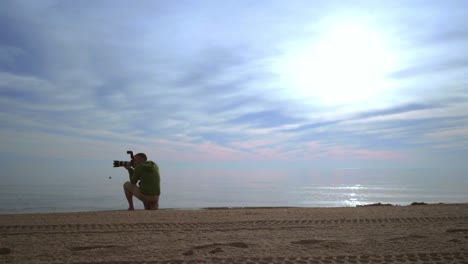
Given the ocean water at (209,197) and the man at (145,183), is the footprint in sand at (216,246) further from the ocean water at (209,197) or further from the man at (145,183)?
the ocean water at (209,197)

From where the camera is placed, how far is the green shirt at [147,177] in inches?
372

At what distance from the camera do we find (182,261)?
13.3ft

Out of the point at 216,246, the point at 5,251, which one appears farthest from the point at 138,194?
the point at 216,246

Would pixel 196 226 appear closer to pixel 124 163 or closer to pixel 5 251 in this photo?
pixel 5 251

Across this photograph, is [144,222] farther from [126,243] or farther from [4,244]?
[4,244]

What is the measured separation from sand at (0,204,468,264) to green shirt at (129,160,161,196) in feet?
6.37

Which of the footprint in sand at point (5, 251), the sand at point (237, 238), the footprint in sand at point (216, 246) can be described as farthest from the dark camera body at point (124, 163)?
the footprint in sand at point (216, 246)

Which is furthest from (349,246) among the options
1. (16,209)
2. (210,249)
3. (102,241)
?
(16,209)

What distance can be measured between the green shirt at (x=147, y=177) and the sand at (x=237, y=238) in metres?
1.94

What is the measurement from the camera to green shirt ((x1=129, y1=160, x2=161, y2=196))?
31.0 ft

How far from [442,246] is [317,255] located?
183cm

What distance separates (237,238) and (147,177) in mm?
4904

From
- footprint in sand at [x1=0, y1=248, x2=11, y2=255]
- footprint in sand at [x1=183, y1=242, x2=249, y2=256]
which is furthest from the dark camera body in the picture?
footprint in sand at [x1=183, y1=242, x2=249, y2=256]

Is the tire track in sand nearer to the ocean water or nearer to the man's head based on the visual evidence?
the man's head
